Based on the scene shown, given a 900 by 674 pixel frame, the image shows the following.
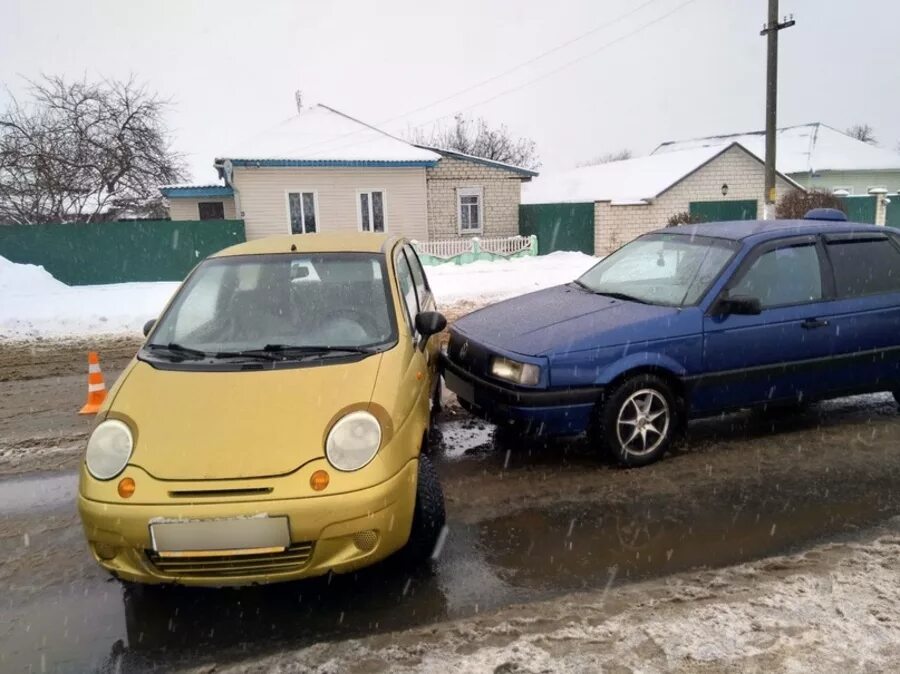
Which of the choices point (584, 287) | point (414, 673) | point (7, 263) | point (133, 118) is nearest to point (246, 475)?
point (414, 673)

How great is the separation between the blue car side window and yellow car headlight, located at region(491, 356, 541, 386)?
1.65 metres

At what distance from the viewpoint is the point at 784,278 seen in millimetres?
4953

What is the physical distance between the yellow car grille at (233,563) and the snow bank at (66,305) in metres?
8.64

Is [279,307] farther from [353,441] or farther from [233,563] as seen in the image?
[233,563]

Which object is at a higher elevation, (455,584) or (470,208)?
(470,208)

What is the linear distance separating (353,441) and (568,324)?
219 cm

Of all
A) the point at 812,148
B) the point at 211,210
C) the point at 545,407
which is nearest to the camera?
the point at 545,407

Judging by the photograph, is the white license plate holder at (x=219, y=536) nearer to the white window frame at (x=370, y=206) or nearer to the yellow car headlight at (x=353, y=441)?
the yellow car headlight at (x=353, y=441)

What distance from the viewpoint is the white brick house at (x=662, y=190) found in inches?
878

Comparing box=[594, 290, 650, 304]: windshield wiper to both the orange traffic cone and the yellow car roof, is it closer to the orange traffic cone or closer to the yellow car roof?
the yellow car roof

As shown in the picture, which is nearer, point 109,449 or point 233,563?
point 233,563

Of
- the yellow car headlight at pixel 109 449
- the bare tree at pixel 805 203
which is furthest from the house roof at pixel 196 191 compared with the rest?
the yellow car headlight at pixel 109 449

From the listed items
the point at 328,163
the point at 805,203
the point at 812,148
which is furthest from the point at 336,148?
the point at 812,148

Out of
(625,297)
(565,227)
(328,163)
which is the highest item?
(328,163)
